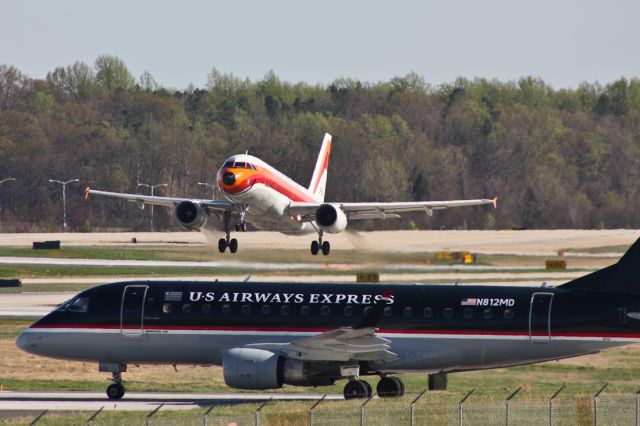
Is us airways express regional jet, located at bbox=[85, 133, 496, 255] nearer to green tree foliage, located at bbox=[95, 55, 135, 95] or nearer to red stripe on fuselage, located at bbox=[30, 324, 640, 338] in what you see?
red stripe on fuselage, located at bbox=[30, 324, 640, 338]

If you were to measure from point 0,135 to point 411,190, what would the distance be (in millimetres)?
50645

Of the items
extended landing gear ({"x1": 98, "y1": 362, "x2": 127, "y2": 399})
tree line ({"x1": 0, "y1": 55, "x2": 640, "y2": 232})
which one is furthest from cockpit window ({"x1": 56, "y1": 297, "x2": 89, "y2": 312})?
tree line ({"x1": 0, "y1": 55, "x2": 640, "y2": 232})

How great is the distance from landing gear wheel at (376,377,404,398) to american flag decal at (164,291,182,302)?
18.1 ft

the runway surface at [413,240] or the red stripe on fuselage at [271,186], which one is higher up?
the red stripe on fuselage at [271,186]

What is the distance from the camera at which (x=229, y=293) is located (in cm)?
3469

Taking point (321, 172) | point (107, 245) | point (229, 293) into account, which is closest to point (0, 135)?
point (107, 245)

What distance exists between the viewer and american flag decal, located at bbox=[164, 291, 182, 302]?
34.8 m

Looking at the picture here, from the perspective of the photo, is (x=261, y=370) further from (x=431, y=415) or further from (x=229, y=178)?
A: (x=229, y=178)

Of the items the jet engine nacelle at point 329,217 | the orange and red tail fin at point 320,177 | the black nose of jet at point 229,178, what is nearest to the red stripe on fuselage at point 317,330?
the black nose of jet at point 229,178

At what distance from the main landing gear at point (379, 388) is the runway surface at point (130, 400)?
1.39 meters

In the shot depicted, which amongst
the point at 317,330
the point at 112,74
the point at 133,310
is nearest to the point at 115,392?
the point at 133,310

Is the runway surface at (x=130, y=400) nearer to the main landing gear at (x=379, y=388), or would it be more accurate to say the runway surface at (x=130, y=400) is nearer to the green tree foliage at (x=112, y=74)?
the main landing gear at (x=379, y=388)

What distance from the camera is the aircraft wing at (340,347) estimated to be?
32.3 meters

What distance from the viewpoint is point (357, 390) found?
33219 mm
